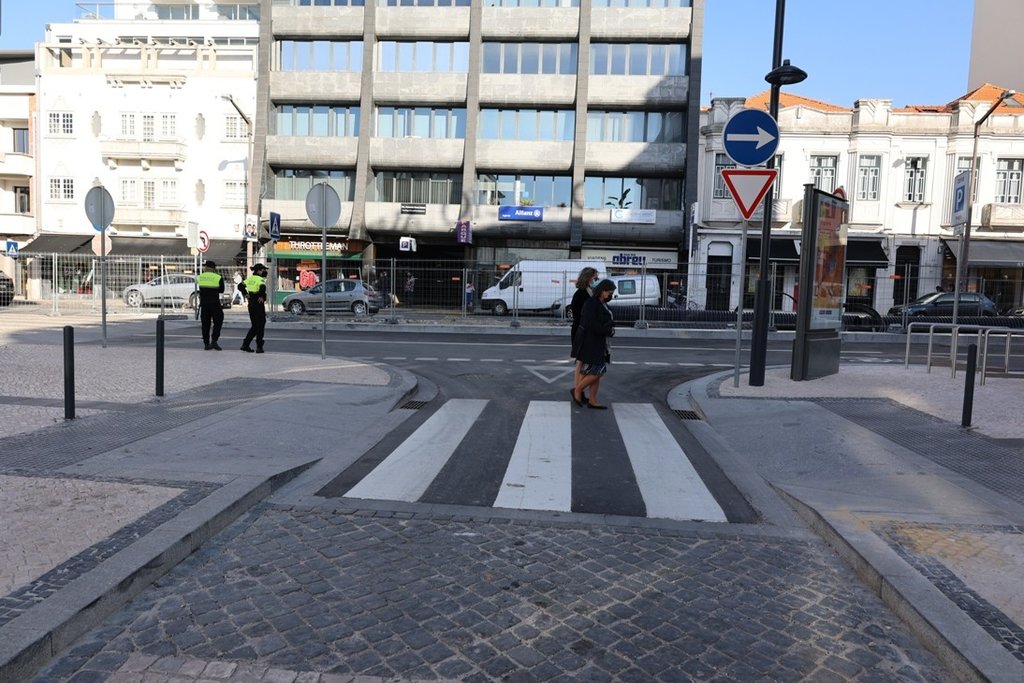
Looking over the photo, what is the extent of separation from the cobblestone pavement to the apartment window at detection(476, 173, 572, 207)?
34203 millimetres

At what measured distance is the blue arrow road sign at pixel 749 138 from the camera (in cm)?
897

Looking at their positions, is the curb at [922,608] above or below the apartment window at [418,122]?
below

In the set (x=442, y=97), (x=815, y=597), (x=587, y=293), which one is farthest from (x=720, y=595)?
(x=442, y=97)

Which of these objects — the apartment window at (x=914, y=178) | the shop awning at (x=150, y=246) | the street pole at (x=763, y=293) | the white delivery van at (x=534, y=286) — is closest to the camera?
the street pole at (x=763, y=293)

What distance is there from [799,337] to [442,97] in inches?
1218

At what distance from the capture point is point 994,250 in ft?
105

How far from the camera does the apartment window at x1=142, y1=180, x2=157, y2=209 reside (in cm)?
3903

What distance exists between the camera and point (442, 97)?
37438 millimetres

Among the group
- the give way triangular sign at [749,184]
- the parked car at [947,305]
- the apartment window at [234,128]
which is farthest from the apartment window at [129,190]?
the give way triangular sign at [749,184]

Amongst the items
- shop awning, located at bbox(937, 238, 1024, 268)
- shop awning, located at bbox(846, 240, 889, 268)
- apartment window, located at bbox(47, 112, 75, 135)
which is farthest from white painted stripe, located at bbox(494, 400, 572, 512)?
apartment window, located at bbox(47, 112, 75, 135)

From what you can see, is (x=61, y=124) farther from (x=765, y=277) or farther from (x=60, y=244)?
(x=765, y=277)

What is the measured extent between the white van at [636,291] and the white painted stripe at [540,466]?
1475cm

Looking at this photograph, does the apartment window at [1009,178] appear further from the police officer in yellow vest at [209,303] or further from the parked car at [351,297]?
the police officer in yellow vest at [209,303]

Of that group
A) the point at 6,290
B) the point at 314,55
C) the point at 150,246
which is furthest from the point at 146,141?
the point at 6,290
